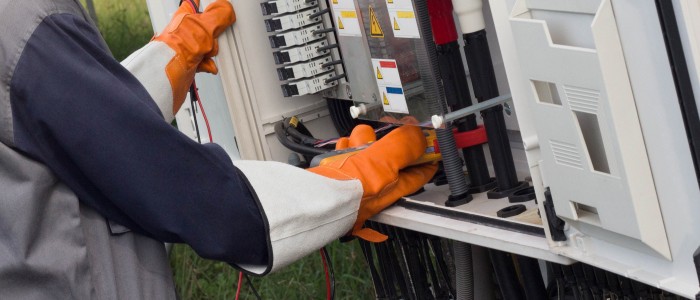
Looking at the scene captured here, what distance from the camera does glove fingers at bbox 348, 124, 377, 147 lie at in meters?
2.95

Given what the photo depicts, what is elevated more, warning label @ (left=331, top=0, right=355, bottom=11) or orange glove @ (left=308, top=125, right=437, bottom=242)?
warning label @ (left=331, top=0, right=355, bottom=11)

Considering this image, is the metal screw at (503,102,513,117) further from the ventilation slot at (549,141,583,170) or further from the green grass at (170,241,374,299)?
the green grass at (170,241,374,299)

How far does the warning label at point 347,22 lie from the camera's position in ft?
9.37

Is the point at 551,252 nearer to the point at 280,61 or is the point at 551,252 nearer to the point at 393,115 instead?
the point at 393,115

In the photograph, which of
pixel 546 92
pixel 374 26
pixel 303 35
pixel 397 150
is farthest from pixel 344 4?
pixel 546 92

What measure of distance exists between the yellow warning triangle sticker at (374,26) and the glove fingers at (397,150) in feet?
0.84

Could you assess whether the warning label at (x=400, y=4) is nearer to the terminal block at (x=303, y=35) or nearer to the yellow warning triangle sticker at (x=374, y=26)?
the yellow warning triangle sticker at (x=374, y=26)

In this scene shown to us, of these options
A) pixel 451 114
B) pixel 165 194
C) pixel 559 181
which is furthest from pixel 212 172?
pixel 559 181

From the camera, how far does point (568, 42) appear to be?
1933 millimetres

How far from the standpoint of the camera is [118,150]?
2.23 meters

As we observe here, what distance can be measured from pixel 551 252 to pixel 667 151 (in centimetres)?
42

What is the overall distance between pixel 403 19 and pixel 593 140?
753mm

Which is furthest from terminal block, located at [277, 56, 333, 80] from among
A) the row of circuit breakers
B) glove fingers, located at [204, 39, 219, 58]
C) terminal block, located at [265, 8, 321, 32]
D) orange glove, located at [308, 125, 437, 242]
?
orange glove, located at [308, 125, 437, 242]

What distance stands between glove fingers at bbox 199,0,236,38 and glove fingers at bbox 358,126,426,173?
664 millimetres
